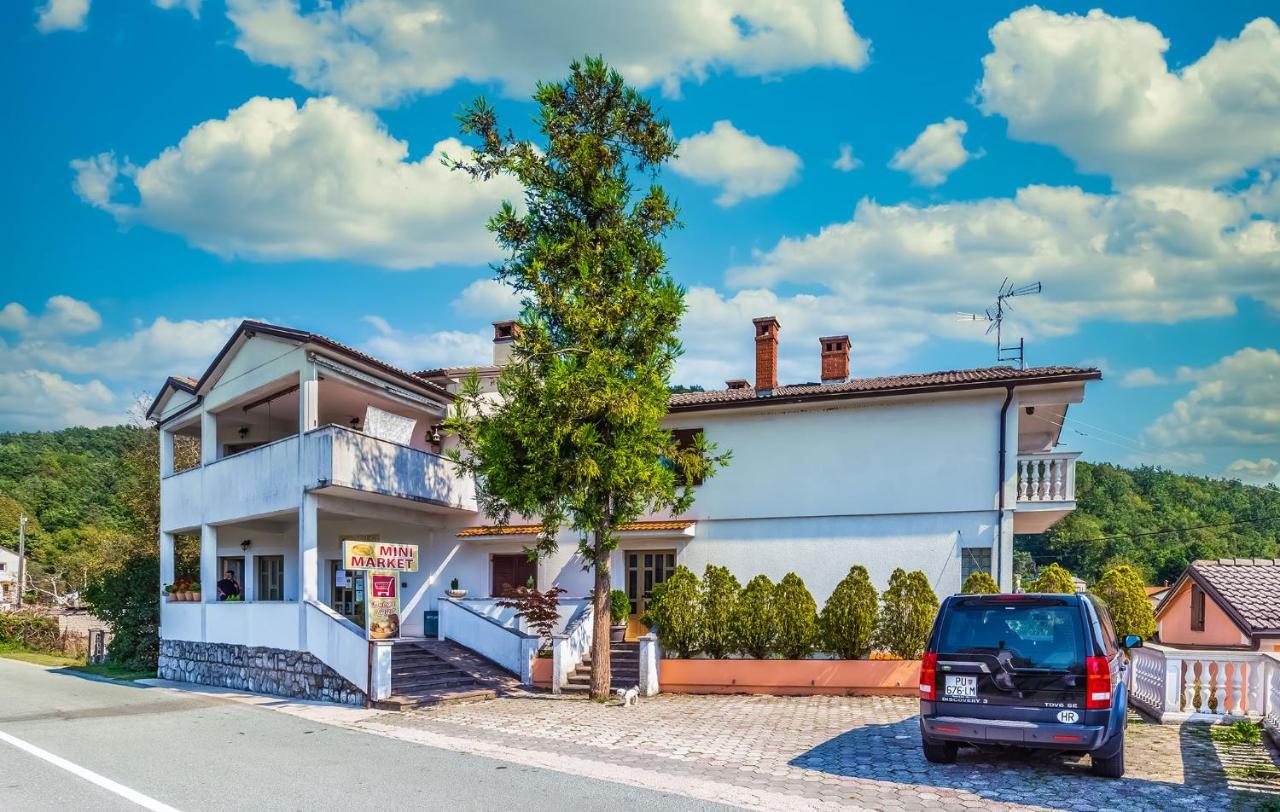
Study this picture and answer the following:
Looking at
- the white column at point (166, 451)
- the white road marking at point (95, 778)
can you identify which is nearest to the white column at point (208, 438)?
the white column at point (166, 451)

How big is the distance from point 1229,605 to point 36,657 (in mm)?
37267

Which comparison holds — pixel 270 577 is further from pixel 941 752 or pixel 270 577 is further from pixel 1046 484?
pixel 941 752

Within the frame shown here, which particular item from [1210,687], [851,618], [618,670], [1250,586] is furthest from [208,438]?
[1250,586]

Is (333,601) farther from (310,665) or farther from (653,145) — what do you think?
(653,145)

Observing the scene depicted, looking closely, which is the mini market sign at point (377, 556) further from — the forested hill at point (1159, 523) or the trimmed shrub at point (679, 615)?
the forested hill at point (1159, 523)

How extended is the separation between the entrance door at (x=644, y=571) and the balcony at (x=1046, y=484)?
295 inches

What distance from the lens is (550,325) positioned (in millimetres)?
16625

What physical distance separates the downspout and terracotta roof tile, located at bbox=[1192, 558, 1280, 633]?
21.2ft

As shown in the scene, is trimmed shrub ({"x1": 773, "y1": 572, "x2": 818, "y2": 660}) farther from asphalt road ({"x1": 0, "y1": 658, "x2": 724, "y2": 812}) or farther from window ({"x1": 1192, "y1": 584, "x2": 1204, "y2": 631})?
window ({"x1": 1192, "y1": 584, "x2": 1204, "y2": 631})

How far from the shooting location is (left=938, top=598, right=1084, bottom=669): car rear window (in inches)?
358

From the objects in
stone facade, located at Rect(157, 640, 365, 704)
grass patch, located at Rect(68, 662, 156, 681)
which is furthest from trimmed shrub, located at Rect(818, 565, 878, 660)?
grass patch, located at Rect(68, 662, 156, 681)

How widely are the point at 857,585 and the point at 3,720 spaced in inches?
569

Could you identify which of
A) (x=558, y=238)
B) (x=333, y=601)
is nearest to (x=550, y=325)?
(x=558, y=238)

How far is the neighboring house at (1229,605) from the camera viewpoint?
66.9 feet
